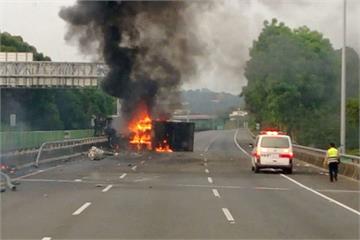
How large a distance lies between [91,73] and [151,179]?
52.6 m

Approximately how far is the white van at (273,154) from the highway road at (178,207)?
105 inches

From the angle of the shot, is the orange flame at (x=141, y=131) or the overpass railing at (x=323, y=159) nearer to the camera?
the overpass railing at (x=323, y=159)

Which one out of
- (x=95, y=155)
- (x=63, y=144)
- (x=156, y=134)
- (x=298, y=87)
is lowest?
(x=95, y=155)

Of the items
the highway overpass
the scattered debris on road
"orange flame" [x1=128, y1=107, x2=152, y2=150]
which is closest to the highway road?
the scattered debris on road

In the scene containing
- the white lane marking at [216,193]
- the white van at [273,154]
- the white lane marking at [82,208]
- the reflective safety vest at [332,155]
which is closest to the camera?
the white lane marking at [82,208]

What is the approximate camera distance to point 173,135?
53812 millimetres

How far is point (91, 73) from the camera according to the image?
76.9 metres

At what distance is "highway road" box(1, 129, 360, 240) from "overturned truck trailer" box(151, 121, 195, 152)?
24871 millimetres

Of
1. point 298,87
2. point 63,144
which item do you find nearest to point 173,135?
point 63,144

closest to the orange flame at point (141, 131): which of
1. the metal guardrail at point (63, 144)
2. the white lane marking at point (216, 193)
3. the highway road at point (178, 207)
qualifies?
the metal guardrail at point (63, 144)

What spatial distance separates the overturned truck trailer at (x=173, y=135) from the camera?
173 ft

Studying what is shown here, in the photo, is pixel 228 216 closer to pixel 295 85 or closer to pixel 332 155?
pixel 332 155

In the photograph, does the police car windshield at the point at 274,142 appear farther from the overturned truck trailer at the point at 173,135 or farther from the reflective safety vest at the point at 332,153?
the overturned truck trailer at the point at 173,135

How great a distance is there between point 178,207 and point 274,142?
15.2 m
